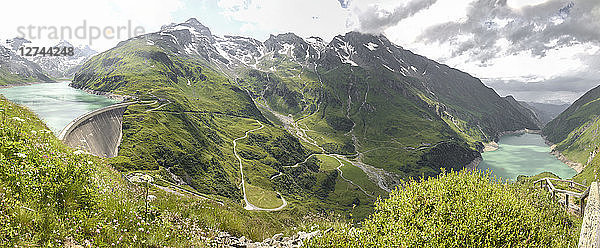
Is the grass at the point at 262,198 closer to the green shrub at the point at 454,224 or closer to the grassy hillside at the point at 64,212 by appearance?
the green shrub at the point at 454,224

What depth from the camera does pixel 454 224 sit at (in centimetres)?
1393

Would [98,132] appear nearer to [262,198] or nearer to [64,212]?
[262,198]

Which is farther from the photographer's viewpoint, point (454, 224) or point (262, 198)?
point (262, 198)

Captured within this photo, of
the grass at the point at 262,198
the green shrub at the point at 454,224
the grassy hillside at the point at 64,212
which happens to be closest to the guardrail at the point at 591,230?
the green shrub at the point at 454,224

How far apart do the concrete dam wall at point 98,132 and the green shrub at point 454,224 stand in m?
45.2

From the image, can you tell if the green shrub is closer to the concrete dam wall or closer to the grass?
the concrete dam wall

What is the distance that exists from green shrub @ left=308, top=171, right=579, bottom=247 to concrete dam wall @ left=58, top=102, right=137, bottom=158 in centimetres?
4523

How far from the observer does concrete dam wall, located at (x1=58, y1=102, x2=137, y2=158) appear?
59.1m

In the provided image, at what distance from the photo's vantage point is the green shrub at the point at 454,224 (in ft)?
42.4

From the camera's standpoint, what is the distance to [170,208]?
11.7 m

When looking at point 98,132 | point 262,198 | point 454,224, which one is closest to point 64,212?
point 454,224

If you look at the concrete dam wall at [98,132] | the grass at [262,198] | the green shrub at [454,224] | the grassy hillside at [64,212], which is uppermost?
the grassy hillside at [64,212]

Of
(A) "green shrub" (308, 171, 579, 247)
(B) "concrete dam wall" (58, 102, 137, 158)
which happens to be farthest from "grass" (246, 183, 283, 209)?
(A) "green shrub" (308, 171, 579, 247)

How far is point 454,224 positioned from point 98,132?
338 feet
